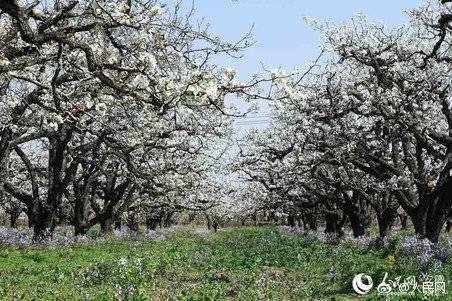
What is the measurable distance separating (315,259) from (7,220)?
257ft

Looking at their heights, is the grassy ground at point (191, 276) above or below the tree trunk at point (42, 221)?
below

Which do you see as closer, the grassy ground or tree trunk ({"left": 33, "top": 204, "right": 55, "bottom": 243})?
the grassy ground

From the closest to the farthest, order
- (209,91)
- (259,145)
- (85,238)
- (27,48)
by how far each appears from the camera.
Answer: (209,91) → (27,48) → (85,238) → (259,145)

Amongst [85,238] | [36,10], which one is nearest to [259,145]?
[85,238]

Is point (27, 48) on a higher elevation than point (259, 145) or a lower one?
lower

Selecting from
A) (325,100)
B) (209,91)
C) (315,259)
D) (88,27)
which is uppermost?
(325,100)

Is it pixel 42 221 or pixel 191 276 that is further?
pixel 42 221

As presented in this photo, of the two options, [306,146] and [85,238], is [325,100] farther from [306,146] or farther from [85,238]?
[85,238]

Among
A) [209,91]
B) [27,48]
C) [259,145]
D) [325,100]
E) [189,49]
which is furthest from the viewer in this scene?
[259,145]

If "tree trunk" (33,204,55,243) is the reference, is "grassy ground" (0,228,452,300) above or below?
below

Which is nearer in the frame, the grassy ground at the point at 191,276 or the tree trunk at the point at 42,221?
the grassy ground at the point at 191,276

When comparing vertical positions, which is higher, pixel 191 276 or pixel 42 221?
pixel 42 221

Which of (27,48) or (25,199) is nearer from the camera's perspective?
(27,48)

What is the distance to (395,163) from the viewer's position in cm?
2030
